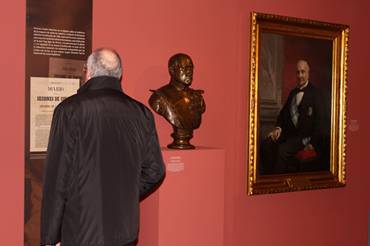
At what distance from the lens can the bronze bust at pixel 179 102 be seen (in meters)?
4.36

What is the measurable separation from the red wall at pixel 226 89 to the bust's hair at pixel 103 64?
0.97 m

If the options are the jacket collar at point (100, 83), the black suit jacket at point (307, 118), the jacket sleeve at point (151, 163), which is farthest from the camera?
the black suit jacket at point (307, 118)

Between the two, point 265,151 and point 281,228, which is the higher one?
point 265,151

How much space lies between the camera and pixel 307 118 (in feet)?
18.7

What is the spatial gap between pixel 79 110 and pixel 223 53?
224 centimetres

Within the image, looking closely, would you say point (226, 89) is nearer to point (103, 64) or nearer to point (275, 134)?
point (275, 134)

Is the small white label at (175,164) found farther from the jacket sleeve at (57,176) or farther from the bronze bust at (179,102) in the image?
the jacket sleeve at (57,176)

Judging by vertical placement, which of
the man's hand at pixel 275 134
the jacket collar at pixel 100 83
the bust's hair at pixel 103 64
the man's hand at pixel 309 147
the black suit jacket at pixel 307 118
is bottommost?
the man's hand at pixel 309 147

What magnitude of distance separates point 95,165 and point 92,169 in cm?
3

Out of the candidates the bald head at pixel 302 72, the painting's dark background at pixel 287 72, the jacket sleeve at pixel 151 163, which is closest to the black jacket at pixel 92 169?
the jacket sleeve at pixel 151 163

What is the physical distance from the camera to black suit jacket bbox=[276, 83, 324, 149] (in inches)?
217

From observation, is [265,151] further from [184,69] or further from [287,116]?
[184,69]

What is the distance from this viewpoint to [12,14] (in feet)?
13.3

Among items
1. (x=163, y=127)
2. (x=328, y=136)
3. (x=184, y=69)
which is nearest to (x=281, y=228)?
(x=328, y=136)
